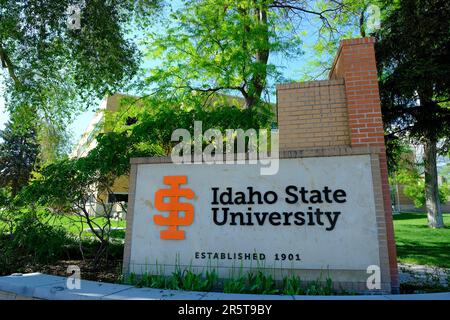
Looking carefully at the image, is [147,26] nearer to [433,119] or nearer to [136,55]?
[136,55]

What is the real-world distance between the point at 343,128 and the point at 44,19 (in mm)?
10007

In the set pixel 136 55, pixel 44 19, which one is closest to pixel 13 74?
pixel 44 19

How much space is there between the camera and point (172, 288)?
501 cm

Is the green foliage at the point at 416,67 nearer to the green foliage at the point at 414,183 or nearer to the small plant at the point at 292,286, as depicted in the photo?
the small plant at the point at 292,286

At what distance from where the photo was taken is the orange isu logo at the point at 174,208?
5.79 metres

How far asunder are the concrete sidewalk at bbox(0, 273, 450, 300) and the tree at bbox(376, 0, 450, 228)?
22.1ft

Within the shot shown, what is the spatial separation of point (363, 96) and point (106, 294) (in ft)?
16.8

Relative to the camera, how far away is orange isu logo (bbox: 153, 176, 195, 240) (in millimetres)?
5789

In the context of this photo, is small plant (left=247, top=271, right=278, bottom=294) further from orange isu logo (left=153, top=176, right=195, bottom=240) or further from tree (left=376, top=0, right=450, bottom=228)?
tree (left=376, top=0, right=450, bottom=228)

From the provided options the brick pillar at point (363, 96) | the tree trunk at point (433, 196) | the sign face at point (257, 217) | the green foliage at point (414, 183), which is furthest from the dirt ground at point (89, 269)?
the green foliage at point (414, 183)

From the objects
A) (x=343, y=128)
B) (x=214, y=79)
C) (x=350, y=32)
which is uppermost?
(x=350, y=32)

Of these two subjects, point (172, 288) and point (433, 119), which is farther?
point (433, 119)

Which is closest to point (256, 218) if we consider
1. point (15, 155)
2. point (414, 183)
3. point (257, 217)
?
point (257, 217)

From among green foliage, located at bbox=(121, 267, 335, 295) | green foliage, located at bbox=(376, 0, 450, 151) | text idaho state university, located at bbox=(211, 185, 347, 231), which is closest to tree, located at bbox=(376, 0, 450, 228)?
green foliage, located at bbox=(376, 0, 450, 151)
